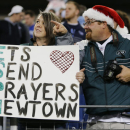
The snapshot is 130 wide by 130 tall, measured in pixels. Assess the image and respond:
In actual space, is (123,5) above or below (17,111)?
above

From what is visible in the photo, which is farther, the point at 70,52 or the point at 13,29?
the point at 13,29

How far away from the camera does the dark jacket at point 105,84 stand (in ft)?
16.6

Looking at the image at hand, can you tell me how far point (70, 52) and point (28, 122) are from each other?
91cm

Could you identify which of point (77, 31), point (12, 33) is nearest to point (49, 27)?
point (77, 31)

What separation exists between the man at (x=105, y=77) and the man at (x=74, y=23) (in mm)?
2495

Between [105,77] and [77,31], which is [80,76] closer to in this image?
[105,77]

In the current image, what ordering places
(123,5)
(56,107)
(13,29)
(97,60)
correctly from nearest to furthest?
(56,107)
(97,60)
(13,29)
(123,5)

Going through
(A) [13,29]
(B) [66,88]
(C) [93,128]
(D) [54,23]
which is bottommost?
(C) [93,128]

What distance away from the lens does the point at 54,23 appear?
5.32 m

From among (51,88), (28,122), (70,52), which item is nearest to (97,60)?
(70,52)

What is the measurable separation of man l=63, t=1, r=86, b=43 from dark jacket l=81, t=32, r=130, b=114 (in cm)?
262

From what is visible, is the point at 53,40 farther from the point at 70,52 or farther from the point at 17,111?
the point at 17,111

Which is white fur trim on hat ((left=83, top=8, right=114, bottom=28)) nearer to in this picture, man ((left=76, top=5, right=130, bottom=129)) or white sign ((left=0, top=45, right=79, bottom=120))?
man ((left=76, top=5, right=130, bottom=129))

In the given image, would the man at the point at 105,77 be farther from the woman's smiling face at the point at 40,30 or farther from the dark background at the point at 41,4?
the dark background at the point at 41,4
